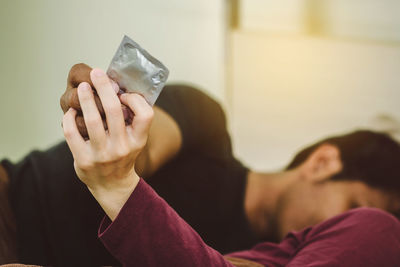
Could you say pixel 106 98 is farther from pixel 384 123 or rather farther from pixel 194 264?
pixel 384 123

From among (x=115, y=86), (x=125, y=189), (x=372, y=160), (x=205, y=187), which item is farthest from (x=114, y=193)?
(x=372, y=160)

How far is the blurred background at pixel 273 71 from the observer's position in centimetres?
114

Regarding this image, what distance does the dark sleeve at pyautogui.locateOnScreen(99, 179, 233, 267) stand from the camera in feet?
1.65

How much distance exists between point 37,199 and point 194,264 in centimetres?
42

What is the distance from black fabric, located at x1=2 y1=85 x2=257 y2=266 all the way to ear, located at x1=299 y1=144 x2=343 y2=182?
15 centimetres

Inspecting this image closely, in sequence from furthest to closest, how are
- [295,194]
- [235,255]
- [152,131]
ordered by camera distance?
1. [295,194]
2. [152,131]
3. [235,255]

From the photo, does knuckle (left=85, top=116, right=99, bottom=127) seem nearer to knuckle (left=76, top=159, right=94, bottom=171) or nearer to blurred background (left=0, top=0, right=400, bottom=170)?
knuckle (left=76, top=159, right=94, bottom=171)

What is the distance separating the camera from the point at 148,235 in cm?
51

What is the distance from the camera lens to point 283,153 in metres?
1.46

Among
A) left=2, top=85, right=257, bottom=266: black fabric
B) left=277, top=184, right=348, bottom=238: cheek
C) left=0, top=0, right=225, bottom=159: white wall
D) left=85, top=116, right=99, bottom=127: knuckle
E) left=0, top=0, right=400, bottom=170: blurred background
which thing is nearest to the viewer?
left=85, top=116, right=99, bottom=127: knuckle

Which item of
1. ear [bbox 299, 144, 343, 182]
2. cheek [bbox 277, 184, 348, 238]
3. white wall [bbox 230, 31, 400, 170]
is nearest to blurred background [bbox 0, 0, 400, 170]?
white wall [bbox 230, 31, 400, 170]

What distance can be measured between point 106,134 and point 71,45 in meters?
0.38

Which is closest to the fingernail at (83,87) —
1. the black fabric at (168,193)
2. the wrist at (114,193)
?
the wrist at (114,193)

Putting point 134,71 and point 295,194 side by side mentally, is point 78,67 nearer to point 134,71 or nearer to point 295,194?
point 134,71
